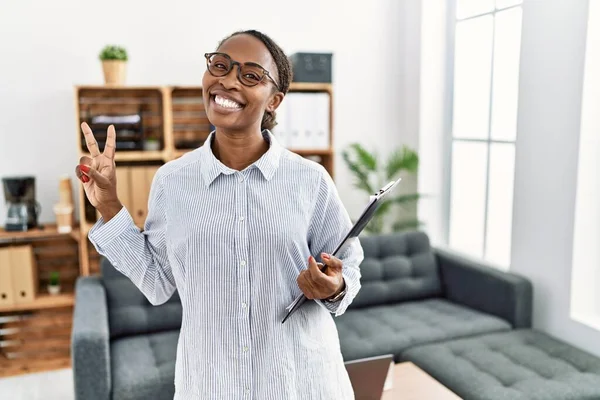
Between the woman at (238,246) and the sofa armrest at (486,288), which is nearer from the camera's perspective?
the woman at (238,246)

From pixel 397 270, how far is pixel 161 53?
211 centimetres

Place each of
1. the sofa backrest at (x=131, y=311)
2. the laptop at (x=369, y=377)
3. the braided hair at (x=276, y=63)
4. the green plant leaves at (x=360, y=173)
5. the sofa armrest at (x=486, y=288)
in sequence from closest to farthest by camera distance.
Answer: the braided hair at (x=276, y=63) → the laptop at (x=369, y=377) → the sofa backrest at (x=131, y=311) → the sofa armrest at (x=486, y=288) → the green plant leaves at (x=360, y=173)

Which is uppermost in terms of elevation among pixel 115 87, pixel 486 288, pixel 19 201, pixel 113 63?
pixel 113 63

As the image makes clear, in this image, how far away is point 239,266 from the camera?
3.88 feet

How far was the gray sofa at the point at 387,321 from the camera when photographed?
2473mm

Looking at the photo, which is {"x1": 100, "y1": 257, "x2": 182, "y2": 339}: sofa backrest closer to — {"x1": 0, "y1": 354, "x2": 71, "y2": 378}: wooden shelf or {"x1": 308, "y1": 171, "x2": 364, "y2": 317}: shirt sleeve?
{"x1": 0, "y1": 354, "x2": 71, "y2": 378}: wooden shelf

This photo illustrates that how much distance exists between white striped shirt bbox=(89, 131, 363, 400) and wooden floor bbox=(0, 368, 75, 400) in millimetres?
2295

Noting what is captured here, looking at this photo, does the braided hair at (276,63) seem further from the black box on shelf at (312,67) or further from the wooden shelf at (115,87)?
the black box on shelf at (312,67)

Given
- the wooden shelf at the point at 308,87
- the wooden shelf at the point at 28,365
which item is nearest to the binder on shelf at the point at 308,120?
the wooden shelf at the point at 308,87

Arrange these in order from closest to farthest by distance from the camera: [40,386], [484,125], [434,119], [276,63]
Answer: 1. [276,63]
2. [40,386]
3. [484,125]
4. [434,119]

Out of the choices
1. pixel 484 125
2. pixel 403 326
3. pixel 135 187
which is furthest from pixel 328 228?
pixel 484 125

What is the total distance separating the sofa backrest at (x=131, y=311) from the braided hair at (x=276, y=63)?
1.94m

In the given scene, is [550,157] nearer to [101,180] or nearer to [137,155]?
[137,155]

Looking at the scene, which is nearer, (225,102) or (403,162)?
(225,102)
